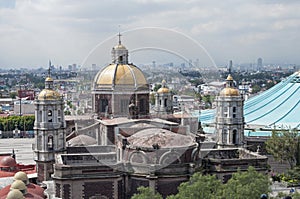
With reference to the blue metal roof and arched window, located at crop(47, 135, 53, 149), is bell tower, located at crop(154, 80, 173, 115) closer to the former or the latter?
the blue metal roof

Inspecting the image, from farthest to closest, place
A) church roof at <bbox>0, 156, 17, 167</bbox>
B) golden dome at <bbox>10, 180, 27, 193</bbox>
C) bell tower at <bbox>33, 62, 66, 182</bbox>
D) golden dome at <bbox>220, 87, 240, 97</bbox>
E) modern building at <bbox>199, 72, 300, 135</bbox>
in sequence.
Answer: modern building at <bbox>199, 72, 300, 135</bbox> < golden dome at <bbox>220, 87, 240, 97</bbox> < church roof at <bbox>0, 156, 17, 167</bbox> < bell tower at <bbox>33, 62, 66, 182</bbox> < golden dome at <bbox>10, 180, 27, 193</bbox>

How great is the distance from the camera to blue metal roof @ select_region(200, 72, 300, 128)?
42.8 metres

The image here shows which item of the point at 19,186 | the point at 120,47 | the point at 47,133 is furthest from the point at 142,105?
the point at 19,186

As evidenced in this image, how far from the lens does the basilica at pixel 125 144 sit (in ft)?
76.3

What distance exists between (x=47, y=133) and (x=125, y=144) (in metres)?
7.19

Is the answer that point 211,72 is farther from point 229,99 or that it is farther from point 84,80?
point 84,80

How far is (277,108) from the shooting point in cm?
4547

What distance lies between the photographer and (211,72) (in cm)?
3053

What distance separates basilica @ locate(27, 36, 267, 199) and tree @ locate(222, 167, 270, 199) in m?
4.91

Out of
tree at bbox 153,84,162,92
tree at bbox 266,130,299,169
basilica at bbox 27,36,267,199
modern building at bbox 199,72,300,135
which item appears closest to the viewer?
basilica at bbox 27,36,267,199

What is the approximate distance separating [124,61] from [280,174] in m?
14.8

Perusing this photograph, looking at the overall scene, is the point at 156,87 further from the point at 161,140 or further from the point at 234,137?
the point at 161,140

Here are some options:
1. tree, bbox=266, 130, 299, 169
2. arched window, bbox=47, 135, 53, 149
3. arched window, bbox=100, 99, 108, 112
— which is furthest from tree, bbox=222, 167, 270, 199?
tree, bbox=266, 130, 299, 169

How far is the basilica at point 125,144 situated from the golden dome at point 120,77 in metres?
0.07
